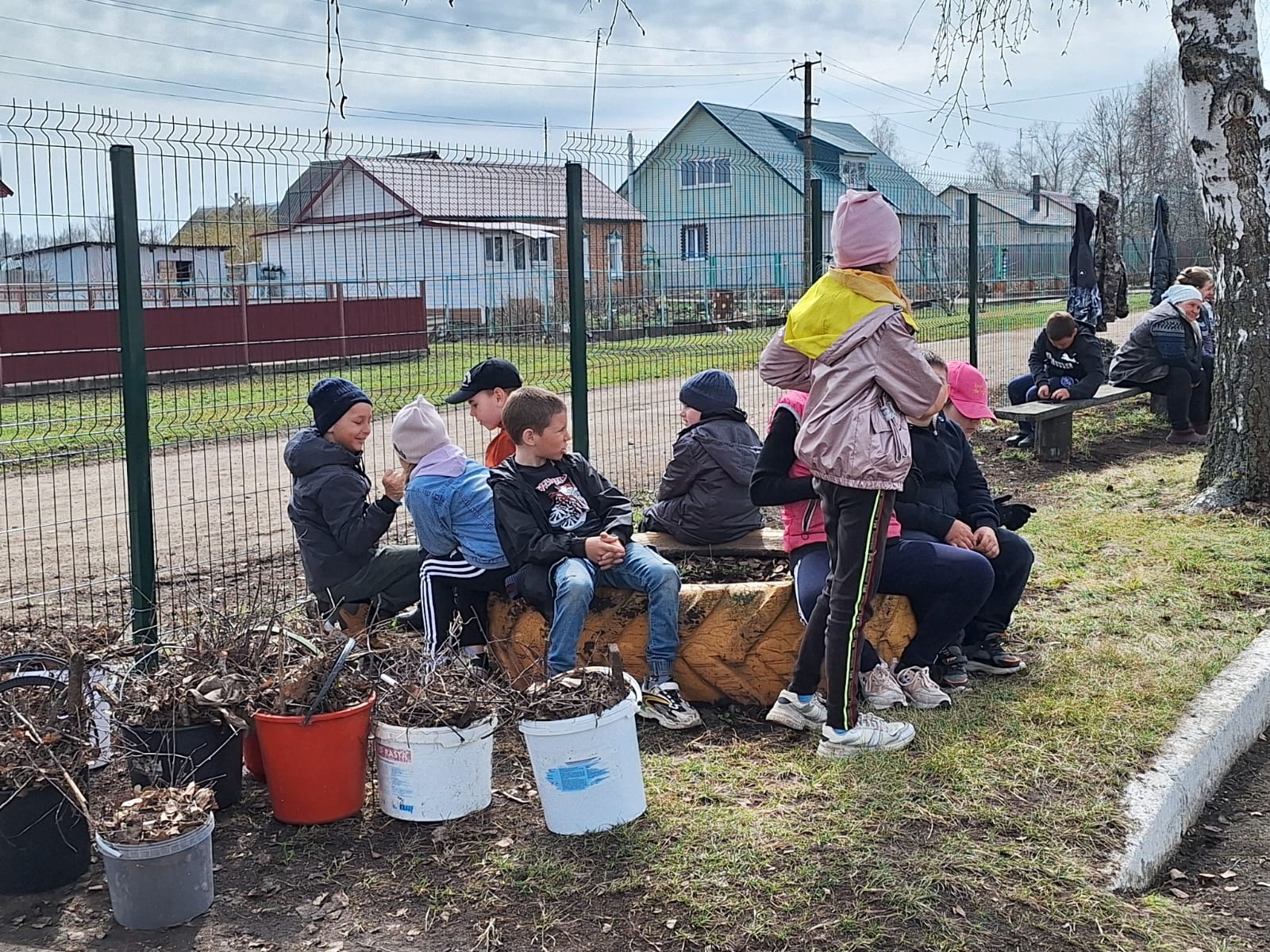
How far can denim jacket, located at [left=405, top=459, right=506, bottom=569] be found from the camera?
16.4ft

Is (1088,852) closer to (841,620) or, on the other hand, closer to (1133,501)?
(841,620)

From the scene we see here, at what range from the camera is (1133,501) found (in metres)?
8.81

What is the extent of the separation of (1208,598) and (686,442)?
276cm

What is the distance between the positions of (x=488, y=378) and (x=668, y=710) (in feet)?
5.93

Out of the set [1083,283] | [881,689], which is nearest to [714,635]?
[881,689]

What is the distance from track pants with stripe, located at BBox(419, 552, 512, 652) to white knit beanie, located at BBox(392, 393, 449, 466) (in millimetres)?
447

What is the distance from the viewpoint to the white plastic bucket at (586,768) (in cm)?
373

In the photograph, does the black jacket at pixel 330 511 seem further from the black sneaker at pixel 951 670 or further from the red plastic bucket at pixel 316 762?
the black sneaker at pixel 951 670

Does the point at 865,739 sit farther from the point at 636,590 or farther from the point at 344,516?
the point at 344,516

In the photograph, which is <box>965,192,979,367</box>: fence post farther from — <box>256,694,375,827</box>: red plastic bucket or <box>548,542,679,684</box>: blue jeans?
<box>256,694,375,827</box>: red plastic bucket

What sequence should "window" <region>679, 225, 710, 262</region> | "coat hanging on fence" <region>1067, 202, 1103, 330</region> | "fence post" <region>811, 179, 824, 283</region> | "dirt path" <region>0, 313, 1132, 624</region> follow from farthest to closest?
1. "coat hanging on fence" <region>1067, 202, 1103, 330</region>
2. "fence post" <region>811, 179, 824, 283</region>
3. "window" <region>679, 225, 710, 262</region>
4. "dirt path" <region>0, 313, 1132, 624</region>

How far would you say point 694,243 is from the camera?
8.45 metres

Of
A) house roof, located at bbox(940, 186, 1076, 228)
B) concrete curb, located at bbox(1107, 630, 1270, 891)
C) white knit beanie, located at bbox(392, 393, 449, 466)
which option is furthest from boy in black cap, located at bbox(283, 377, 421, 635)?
house roof, located at bbox(940, 186, 1076, 228)

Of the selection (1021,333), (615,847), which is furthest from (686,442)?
(1021,333)
